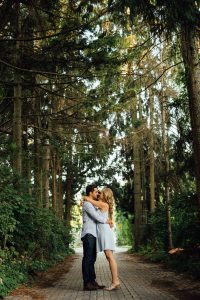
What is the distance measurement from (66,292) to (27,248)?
3.71 m

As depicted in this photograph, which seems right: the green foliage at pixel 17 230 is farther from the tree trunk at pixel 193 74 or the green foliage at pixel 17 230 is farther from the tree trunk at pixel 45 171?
the tree trunk at pixel 45 171

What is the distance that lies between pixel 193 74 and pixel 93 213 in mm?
3537

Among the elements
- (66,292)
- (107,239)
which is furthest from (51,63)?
(66,292)

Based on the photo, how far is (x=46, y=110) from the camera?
1834 cm

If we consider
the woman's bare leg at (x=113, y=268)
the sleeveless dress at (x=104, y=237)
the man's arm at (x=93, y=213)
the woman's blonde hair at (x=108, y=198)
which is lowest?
the woman's bare leg at (x=113, y=268)

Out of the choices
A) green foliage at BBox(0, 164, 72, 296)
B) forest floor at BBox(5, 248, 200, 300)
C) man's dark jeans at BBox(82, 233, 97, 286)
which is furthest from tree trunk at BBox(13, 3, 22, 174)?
man's dark jeans at BBox(82, 233, 97, 286)

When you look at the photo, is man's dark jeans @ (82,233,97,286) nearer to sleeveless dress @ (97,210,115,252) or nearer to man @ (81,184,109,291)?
man @ (81,184,109,291)

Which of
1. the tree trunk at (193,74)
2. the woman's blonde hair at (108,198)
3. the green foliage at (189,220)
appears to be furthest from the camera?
the green foliage at (189,220)

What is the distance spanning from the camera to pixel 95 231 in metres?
8.96

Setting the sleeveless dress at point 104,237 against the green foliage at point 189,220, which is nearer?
the sleeveless dress at point 104,237

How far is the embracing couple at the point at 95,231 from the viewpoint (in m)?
8.77

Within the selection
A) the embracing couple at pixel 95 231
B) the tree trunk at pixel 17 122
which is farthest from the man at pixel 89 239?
the tree trunk at pixel 17 122

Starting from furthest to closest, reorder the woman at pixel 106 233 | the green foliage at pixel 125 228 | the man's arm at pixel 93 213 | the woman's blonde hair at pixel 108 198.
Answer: the green foliage at pixel 125 228
the woman's blonde hair at pixel 108 198
the man's arm at pixel 93 213
the woman at pixel 106 233

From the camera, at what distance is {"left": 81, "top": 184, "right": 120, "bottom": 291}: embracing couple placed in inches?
345
